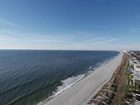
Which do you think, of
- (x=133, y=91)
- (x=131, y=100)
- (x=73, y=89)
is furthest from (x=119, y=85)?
(x=73, y=89)

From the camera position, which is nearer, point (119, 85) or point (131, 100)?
point (131, 100)

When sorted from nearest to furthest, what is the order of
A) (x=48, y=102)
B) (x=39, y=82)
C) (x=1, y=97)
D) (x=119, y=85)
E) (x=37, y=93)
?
(x=48, y=102) < (x=1, y=97) < (x=37, y=93) < (x=119, y=85) < (x=39, y=82)

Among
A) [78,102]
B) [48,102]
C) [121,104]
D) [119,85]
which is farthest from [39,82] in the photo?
[121,104]

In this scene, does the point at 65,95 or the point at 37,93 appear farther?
the point at 37,93

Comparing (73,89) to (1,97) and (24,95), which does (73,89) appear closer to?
(24,95)

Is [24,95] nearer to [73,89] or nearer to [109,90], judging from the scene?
[73,89]

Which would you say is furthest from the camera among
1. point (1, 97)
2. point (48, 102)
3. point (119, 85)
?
point (119, 85)

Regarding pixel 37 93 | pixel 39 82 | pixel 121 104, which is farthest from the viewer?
pixel 39 82

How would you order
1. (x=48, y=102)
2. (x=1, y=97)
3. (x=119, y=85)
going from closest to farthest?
(x=48, y=102), (x=1, y=97), (x=119, y=85)

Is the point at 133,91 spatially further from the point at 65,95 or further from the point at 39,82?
the point at 39,82
